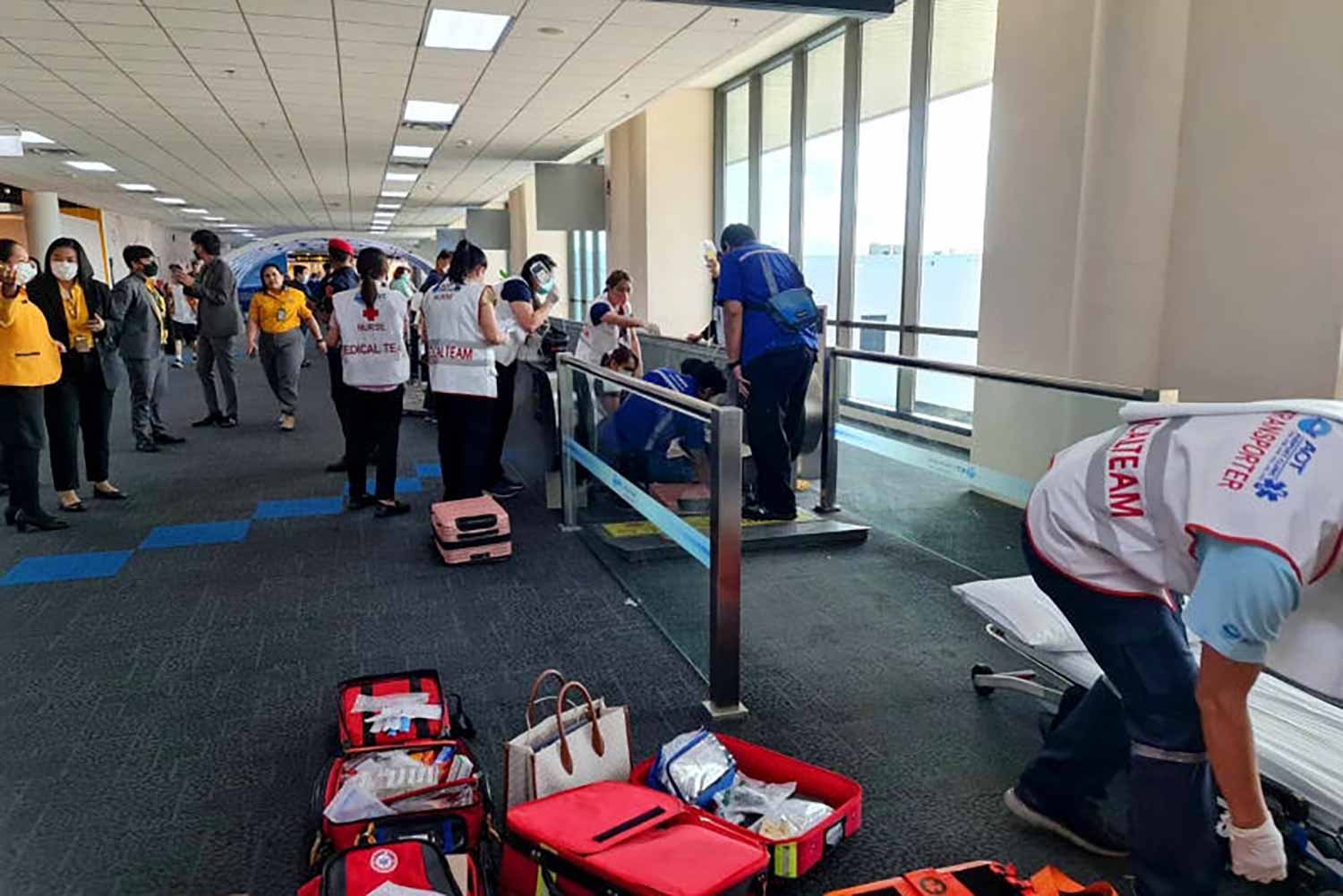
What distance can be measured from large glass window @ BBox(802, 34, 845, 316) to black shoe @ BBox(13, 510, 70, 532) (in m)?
6.25

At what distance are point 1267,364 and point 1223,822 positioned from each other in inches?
115

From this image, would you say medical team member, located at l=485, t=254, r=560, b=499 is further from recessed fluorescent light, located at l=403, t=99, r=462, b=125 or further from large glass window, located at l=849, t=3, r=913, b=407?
recessed fluorescent light, located at l=403, t=99, r=462, b=125

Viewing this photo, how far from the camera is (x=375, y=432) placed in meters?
5.12

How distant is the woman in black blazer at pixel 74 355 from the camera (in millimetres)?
4879

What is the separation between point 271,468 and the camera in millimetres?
6637

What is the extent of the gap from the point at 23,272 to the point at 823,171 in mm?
6727

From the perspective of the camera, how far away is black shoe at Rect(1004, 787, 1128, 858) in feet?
7.13

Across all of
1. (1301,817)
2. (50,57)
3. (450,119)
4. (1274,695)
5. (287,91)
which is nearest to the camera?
(1301,817)

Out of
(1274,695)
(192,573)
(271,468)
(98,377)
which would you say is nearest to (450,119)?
(271,468)

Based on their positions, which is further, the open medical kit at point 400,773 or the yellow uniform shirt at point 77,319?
the yellow uniform shirt at point 77,319

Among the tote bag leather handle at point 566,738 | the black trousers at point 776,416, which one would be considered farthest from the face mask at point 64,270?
the tote bag leather handle at point 566,738

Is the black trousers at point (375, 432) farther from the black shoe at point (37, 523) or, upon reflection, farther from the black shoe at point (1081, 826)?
the black shoe at point (1081, 826)

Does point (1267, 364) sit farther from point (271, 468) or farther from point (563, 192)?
point (563, 192)

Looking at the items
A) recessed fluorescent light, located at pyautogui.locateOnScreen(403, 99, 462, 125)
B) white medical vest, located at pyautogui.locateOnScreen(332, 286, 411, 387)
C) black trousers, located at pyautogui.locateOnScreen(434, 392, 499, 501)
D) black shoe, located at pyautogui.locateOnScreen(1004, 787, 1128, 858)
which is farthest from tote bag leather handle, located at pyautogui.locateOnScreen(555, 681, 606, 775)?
recessed fluorescent light, located at pyautogui.locateOnScreen(403, 99, 462, 125)
